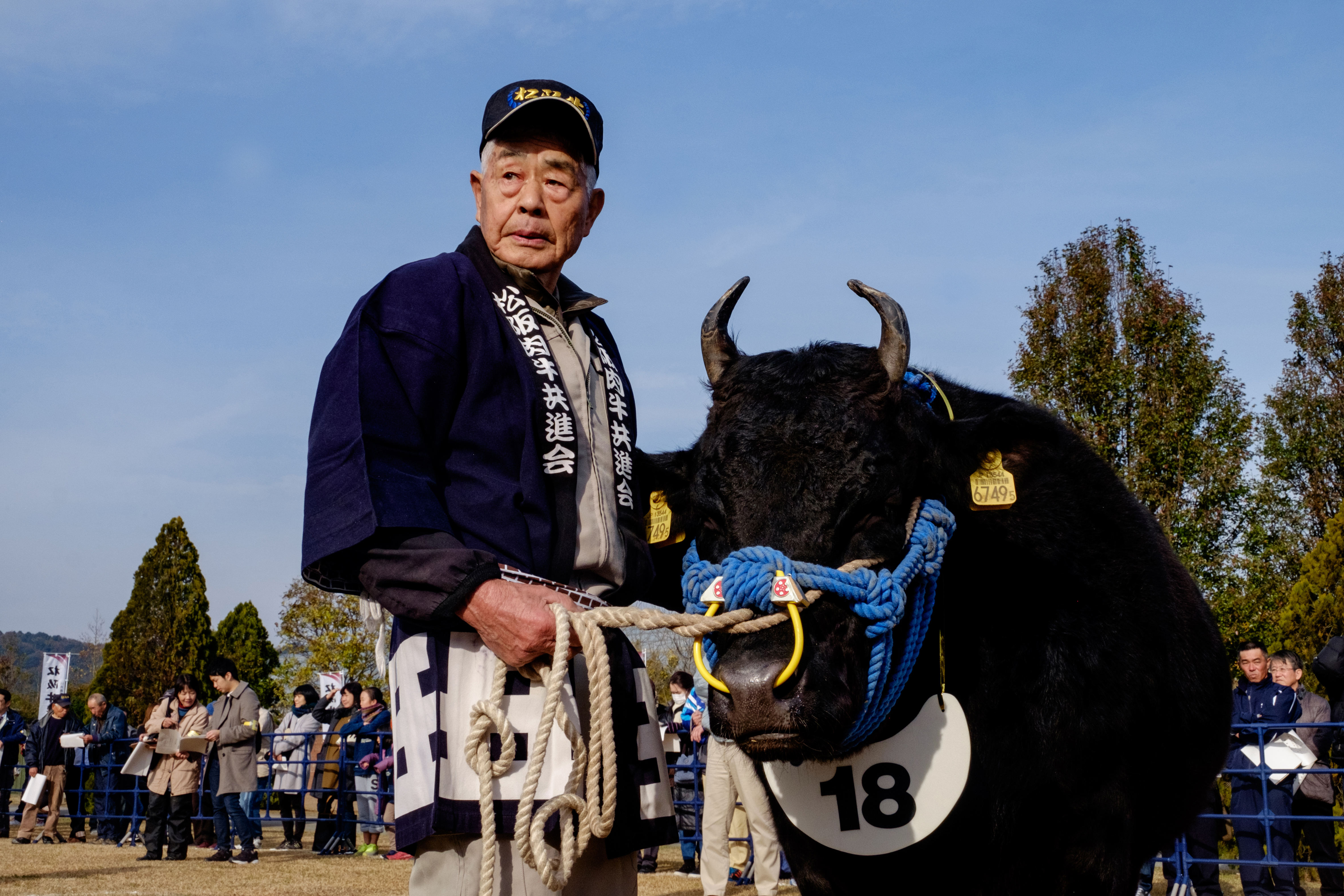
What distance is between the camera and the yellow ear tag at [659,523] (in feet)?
10.7

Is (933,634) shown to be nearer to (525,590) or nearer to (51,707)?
(525,590)

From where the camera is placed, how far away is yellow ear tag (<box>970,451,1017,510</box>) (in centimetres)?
332

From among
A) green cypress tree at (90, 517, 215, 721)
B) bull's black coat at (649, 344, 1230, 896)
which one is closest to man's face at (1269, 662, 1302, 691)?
bull's black coat at (649, 344, 1230, 896)

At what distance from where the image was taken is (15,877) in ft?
36.6

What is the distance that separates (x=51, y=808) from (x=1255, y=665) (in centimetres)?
1617

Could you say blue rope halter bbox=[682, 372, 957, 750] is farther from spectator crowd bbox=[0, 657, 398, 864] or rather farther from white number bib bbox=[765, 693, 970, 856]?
spectator crowd bbox=[0, 657, 398, 864]

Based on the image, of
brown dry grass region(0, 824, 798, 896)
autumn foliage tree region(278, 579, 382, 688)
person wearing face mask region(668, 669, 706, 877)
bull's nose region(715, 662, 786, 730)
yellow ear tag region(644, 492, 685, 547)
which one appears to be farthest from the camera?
autumn foliage tree region(278, 579, 382, 688)

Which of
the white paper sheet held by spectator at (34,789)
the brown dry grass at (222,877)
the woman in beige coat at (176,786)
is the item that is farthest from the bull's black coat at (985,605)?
the white paper sheet held by spectator at (34,789)

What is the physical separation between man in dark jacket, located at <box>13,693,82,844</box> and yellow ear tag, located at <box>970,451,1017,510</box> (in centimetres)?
1675

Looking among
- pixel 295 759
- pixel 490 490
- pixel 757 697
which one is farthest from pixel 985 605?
pixel 295 759

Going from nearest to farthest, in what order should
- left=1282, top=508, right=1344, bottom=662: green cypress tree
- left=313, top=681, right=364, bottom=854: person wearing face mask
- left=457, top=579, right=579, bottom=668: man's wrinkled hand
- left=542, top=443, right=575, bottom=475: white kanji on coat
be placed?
left=457, top=579, right=579, bottom=668: man's wrinkled hand
left=542, top=443, right=575, bottom=475: white kanji on coat
left=313, top=681, right=364, bottom=854: person wearing face mask
left=1282, top=508, right=1344, bottom=662: green cypress tree

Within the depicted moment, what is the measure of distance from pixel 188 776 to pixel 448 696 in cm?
1245

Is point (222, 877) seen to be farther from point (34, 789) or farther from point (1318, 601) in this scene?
point (1318, 601)

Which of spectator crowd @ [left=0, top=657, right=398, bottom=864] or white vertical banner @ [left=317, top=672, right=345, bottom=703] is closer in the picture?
spectator crowd @ [left=0, top=657, right=398, bottom=864]
